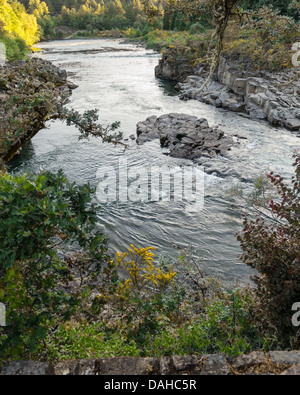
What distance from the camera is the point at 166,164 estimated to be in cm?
1279

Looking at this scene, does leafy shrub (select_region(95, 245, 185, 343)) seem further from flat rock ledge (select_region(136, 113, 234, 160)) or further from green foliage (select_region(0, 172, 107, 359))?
flat rock ledge (select_region(136, 113, 234, 160))

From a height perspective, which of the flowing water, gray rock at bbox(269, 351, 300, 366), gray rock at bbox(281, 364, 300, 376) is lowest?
the flowing water

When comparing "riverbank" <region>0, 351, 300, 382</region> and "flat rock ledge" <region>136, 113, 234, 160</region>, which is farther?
"flat rock ledge" <region>136, 113, 234, 160</region>

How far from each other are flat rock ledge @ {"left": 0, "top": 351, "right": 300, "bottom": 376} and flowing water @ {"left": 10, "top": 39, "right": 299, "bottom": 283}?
4052 mm

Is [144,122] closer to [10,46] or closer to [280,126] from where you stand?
[280,126]

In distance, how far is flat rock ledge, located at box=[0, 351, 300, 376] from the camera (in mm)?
→ 2393

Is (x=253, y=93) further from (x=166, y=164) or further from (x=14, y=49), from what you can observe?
(x=14, y=49)

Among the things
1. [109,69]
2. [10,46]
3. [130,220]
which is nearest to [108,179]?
[130,220]

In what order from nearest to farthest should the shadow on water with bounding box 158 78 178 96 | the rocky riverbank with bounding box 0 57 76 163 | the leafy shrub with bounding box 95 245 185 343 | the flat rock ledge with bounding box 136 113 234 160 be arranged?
the leafy shrub with bounding box 95 245 185 343
the rocky riverbank with bounding box 0 57 76 163
the flat rock ledge with bounding box 136 113 234 160
the shadow on water with bounding box 158 78 178 96

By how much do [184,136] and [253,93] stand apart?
8358 millimetres

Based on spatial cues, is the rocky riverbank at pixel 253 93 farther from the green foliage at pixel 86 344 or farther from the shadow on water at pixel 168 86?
the green foliage at pixel 86 344

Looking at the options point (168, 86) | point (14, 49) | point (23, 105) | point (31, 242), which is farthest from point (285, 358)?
point (14, 49)

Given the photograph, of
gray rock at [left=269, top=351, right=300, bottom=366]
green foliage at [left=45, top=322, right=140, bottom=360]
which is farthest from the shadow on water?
gray rock at [left=269, top=351, right=300, bottom=366]
